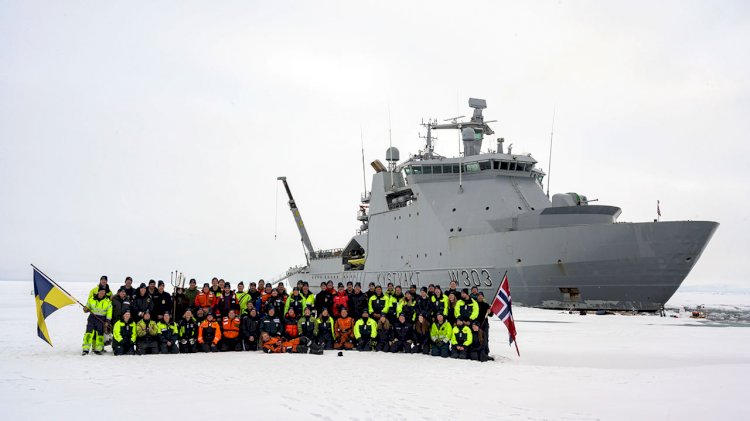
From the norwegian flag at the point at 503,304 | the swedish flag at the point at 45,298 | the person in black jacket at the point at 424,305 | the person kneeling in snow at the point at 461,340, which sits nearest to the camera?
the person kneeling in snow at the point at 461,340

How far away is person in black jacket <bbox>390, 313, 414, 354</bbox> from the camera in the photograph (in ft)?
35.7

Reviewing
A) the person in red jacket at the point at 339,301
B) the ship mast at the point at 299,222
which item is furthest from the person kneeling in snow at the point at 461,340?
the ship mast at the point at 299,222

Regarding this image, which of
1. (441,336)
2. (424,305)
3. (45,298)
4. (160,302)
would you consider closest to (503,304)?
(441,336)

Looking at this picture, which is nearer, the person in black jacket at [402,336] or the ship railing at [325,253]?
the person in black jacket at [402,336]

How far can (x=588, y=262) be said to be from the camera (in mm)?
19281

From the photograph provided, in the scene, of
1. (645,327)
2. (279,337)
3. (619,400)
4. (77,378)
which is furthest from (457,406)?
(645,327)

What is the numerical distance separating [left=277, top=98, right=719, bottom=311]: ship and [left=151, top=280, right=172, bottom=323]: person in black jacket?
1005cm

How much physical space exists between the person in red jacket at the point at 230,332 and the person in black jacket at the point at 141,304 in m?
1.36

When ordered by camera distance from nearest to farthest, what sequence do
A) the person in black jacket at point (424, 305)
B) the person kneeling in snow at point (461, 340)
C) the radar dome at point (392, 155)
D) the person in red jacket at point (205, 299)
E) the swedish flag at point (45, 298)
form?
the person kneeling in snow at point (461, 340), the swedish flag at point (45, 298), the person in black jacket at point (424, 305), the person in red jacket at point (205, 299), the radar dome at point (392, 155)

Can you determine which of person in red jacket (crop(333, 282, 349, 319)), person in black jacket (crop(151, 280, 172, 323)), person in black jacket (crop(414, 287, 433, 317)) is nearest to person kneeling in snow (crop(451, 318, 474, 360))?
person in black jacket (crop(414, 287, 433, 317))

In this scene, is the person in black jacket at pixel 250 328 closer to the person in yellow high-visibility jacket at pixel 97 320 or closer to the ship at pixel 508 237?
the person in yellow high-visibility jacket at pixel 97 320

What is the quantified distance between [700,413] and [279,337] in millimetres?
7509

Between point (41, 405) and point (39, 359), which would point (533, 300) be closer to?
point (39, 359)

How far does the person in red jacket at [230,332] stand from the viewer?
36.1 feet
